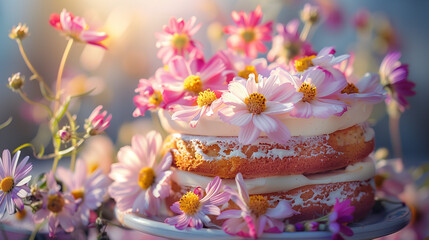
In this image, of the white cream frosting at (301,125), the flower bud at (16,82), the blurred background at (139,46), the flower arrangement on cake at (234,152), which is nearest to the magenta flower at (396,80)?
the flower arrangement on cake at (234,152)

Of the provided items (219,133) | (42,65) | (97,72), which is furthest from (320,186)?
(42,65)

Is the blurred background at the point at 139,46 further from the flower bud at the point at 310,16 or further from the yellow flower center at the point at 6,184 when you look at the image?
the yellow flower center at the point at 6,184

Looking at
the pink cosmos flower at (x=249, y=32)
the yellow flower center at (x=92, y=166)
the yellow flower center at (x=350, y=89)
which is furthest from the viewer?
the yellow flower center at (x=92, y=166)

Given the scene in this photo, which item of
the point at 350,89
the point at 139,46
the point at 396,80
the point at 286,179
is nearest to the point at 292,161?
the point at 286,179

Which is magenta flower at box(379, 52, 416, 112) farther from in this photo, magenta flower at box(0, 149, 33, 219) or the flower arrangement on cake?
magenta flower at box(0, 149, 33, 219)

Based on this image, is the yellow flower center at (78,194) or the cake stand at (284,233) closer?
the cake stand at (284,233)

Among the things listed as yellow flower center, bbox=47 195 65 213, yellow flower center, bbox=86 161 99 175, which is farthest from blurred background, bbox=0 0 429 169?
yellow flower center, bbox=47 195 65 213
